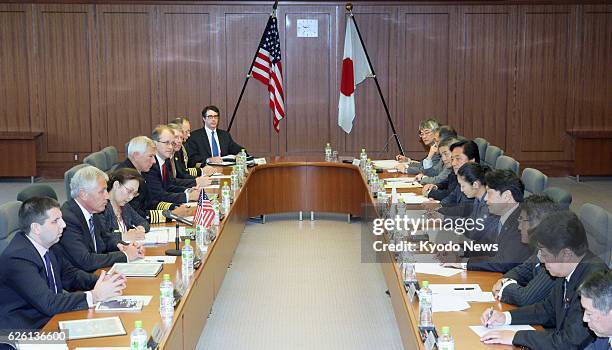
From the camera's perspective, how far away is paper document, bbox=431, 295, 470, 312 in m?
4.02

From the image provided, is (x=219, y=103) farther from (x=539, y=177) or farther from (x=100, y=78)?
(x=539, y=177)

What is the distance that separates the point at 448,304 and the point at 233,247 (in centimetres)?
352

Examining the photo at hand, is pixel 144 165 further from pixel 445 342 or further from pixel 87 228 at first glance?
pixel 445 342

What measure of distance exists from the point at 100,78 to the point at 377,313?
718 cm

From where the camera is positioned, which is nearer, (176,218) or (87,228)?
(87,228)

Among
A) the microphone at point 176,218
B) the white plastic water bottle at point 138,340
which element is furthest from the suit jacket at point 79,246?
the white plastic water bottle at point 138,340

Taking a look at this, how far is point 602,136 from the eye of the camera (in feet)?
39.0

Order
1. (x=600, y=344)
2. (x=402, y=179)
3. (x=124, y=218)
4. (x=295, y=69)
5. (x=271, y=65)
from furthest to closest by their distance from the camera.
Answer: (x=295, y=69)
(x=271, y=65)
(x=402, y=179)
(x=124, y=218)
(x=600, y=344)

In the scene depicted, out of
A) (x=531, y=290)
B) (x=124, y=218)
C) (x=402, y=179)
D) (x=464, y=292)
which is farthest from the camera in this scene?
(x=402, y=179)

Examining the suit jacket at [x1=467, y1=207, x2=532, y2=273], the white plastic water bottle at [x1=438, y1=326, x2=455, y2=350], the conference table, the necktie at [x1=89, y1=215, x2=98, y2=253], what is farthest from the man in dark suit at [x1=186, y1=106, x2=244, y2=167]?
the white plastic water bottle at [x1=438, y1=326, x2=455, y2=350]

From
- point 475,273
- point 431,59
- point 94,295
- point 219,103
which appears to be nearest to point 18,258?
point 94,295

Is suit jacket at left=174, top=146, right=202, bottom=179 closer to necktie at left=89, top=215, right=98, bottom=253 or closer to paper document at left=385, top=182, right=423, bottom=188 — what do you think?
paper document at left=385, top=182, right=423, bottom=188

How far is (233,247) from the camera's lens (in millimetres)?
7316

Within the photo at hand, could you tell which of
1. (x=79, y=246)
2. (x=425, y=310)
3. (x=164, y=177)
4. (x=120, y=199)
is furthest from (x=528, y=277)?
(x=164, y=177)
